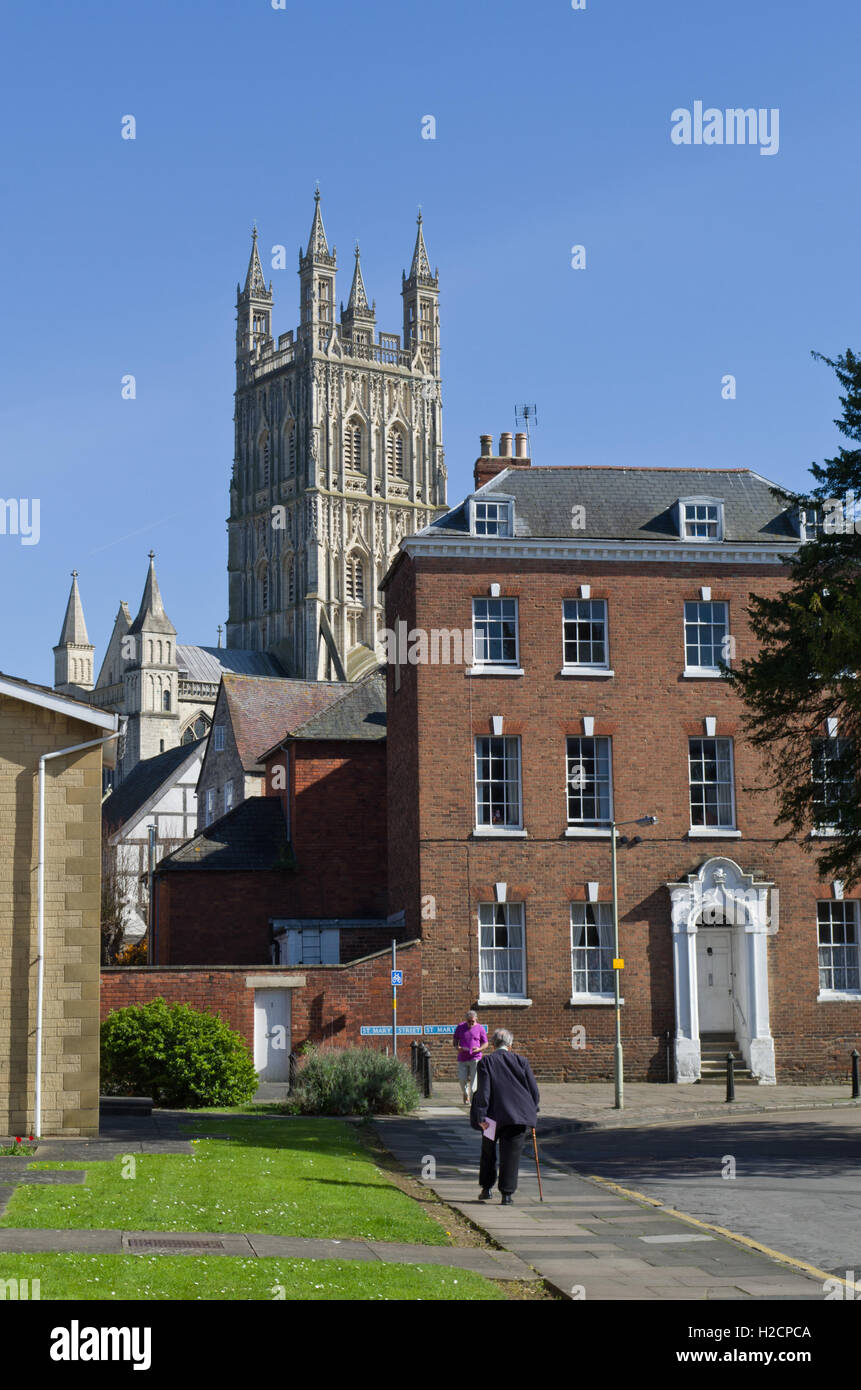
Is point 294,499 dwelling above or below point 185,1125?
above

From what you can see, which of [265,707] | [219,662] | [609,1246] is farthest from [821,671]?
[219,662]

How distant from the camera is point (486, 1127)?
1628 centimetres

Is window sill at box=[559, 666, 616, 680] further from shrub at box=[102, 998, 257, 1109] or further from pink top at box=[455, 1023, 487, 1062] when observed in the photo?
shrub at box=[102, 998, 257, 1109]

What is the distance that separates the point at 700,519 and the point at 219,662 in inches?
4054

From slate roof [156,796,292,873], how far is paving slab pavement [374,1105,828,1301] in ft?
75.0

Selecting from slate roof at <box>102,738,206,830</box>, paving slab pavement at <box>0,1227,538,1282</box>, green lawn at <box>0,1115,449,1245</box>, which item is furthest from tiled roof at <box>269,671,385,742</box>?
slate roof at <box>102,738,206,830</box>

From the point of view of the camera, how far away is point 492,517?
36.5m

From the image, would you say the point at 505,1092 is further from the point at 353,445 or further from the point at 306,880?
the point at 353,445

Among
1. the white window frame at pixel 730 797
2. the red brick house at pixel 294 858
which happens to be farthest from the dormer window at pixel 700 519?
the red brick house at pixel 294 858

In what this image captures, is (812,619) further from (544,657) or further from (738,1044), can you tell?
(738,1044)

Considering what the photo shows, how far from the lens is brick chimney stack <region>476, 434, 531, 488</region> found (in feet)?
128

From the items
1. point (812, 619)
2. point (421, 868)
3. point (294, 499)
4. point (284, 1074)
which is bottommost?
point (284, 1074)

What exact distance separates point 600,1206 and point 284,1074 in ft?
61.0
